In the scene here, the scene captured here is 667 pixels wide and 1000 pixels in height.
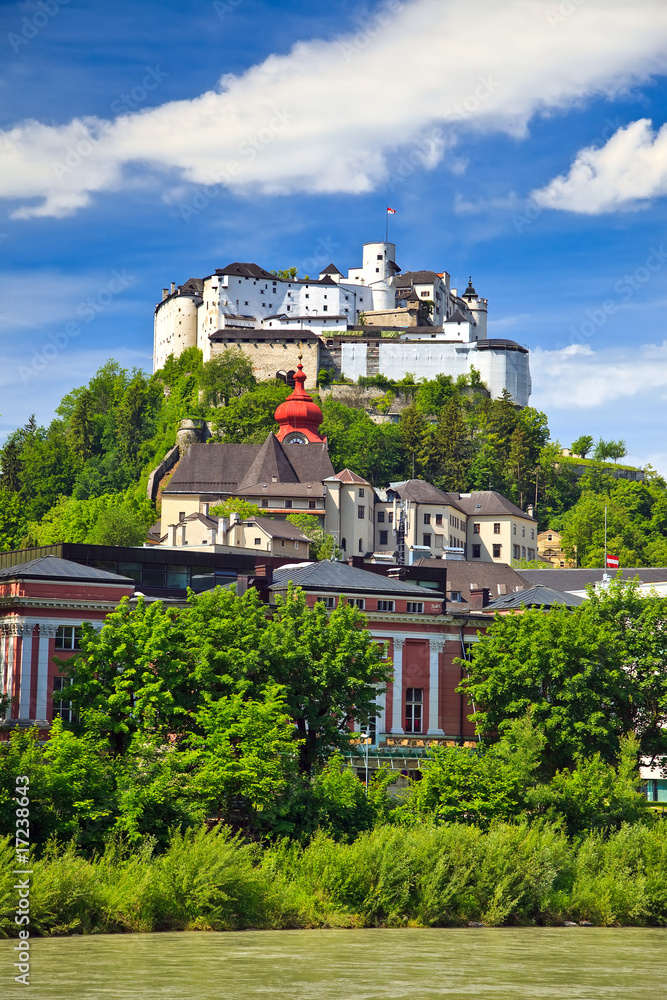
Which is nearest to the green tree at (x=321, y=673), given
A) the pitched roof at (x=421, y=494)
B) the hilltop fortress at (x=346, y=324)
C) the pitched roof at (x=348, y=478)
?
the pitched roof at (x=348, y=478)

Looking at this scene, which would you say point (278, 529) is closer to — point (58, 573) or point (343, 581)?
point (343, 581)

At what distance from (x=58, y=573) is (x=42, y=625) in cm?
244

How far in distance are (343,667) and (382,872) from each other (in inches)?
386

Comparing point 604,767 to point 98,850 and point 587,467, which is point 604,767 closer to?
point 98,850

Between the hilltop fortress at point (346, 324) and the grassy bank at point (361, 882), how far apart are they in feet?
423

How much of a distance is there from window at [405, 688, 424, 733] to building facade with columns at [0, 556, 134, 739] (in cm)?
1190

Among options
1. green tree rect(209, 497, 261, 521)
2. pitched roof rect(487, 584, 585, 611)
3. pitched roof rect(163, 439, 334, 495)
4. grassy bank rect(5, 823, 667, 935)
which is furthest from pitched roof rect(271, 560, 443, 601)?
pitched roof rect(163, 439, 334, 495)

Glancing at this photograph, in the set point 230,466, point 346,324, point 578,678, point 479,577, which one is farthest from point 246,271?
point 578,678

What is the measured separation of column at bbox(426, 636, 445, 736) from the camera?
2322 inches

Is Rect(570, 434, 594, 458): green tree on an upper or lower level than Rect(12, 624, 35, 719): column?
upper

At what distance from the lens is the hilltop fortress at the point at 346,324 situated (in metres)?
173

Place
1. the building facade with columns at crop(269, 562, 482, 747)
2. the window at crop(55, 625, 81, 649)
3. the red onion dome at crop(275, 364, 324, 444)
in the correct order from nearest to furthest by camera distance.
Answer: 1. the window at crop(55, 625, 81, 649)
2. the building facade with columns at crop(269, 562, 482, 747)
3. the red onion dome at crop(275, 364, 324, 444)

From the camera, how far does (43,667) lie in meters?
54.7

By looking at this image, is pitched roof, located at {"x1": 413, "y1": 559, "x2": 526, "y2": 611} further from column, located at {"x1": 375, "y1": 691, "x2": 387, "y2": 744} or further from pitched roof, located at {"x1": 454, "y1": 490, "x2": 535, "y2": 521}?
pitched roof, located at {"x1": 454, "y1": 490, "x2": 535, "y2": 521}
